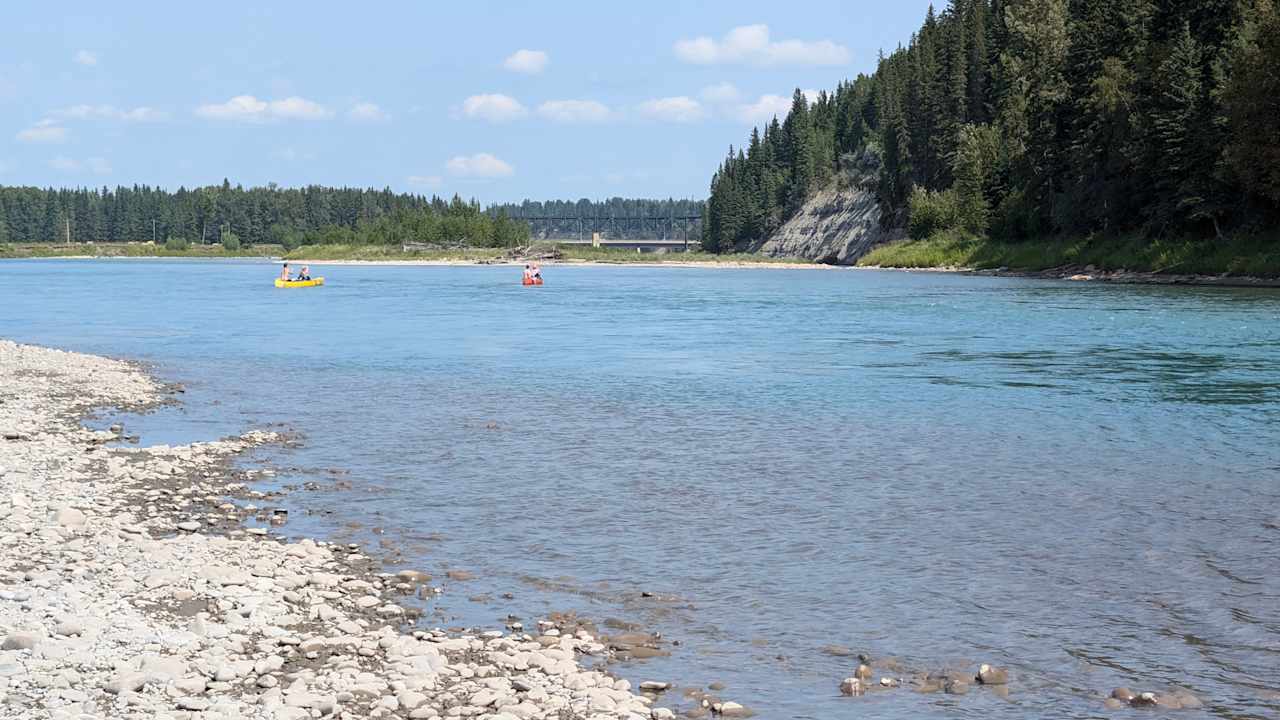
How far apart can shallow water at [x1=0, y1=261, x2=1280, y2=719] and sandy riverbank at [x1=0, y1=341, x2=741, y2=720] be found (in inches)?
36.8

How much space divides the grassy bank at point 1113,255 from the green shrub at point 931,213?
76.2 inches

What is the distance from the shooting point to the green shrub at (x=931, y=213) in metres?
135

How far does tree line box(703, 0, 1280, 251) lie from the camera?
76.6 meters

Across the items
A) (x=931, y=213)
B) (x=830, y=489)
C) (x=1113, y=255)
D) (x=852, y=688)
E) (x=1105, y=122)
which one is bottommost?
(x=852, y=688)

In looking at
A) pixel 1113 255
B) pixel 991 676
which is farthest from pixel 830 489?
pixel 1113 255

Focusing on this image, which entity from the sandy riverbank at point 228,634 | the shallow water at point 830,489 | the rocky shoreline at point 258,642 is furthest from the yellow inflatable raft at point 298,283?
the rocky shoreline at point 258,642

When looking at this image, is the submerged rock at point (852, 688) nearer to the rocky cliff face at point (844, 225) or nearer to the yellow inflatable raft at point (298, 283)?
the yellow inflatable raft at point (298, 283)

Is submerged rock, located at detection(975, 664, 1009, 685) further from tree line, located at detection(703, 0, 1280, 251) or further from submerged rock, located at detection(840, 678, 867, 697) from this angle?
tree line, located at detection(703, 0, 1280, 251)

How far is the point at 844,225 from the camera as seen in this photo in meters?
184

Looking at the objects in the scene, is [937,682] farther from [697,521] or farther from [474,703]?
[697,521]

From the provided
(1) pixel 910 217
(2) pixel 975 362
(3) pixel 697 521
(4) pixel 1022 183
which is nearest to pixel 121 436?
(3) pixel 697 521

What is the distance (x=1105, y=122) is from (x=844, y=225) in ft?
293

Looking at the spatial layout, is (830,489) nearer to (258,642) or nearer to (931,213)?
(258,642)

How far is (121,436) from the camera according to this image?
23.5 m
